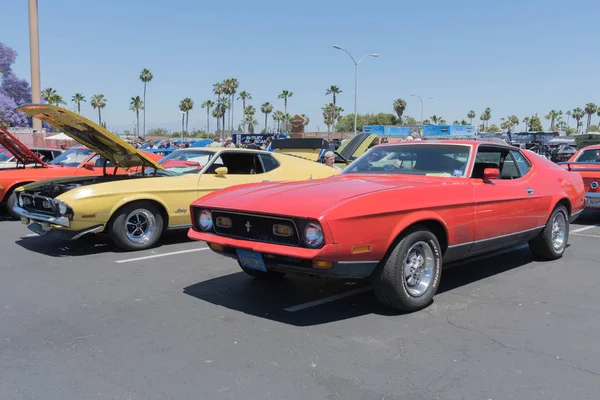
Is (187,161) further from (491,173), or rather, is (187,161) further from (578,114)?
(578,114)

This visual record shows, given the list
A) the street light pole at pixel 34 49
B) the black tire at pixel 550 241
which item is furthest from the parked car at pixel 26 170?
the street light pole at pixel 34 49

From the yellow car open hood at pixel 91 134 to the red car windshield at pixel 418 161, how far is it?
11.0ft

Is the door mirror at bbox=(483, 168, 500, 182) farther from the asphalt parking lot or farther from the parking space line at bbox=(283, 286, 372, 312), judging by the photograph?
the parking space line at bbox=(283, 286, 372, 312)

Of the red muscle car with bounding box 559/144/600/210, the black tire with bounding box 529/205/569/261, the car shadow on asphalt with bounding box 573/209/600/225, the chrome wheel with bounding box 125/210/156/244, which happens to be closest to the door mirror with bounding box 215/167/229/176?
the chrome wheel with bounding box 125/210/156/244

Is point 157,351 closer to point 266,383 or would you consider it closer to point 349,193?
point 266,383

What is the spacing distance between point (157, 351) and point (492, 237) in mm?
3349

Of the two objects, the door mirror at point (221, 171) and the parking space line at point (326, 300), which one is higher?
the door mirror at point (221, 171)

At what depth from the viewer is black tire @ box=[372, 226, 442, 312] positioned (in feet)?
13.4

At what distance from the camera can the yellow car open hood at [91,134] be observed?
661 centimetres

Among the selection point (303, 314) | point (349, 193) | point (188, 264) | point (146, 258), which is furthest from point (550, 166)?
point (146, 258)

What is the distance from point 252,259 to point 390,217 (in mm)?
1166

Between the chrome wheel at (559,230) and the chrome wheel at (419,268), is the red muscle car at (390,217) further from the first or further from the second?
the chrome wheel at (559,230)

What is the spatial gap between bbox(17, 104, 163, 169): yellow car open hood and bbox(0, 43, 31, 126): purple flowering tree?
43.0 meters

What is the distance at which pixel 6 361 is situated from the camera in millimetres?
3348
